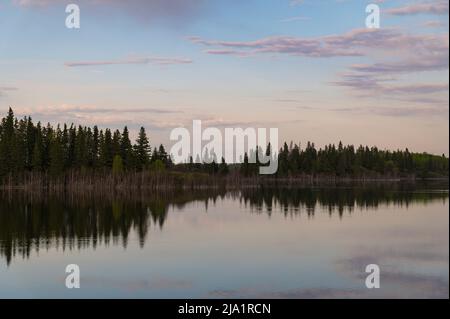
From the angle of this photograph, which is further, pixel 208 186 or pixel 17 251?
pixel 208 186

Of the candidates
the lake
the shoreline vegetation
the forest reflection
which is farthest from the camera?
the shoreline vegetation

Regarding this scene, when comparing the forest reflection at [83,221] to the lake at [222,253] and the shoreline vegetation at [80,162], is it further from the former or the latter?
the shoreline vegetation at [80,162]

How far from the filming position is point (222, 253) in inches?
1460

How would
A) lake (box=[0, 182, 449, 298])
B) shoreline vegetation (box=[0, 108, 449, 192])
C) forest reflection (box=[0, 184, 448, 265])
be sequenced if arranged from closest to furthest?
lake (box=[0, 182, 449, 298]) < forest reflection (box=[0, 184, 448, 265]) < shoreline vegetation (box=[0, 108, 449, 192])

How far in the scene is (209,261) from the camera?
34062 mm

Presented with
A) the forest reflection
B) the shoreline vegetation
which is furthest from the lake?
the shoreline vegetation

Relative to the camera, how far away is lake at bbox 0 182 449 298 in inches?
1066

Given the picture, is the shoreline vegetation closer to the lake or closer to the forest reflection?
the forest reflection

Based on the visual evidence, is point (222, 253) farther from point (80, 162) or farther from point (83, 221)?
point (80, 162)

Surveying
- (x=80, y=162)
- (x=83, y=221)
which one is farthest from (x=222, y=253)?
(x=80, y=162)

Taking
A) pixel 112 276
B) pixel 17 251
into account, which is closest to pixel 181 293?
pixel 112 276

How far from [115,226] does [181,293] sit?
2569 centimetres

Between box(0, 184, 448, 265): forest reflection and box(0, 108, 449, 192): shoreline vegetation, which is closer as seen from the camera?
box(0, 184, 448, 265): forest reflection
